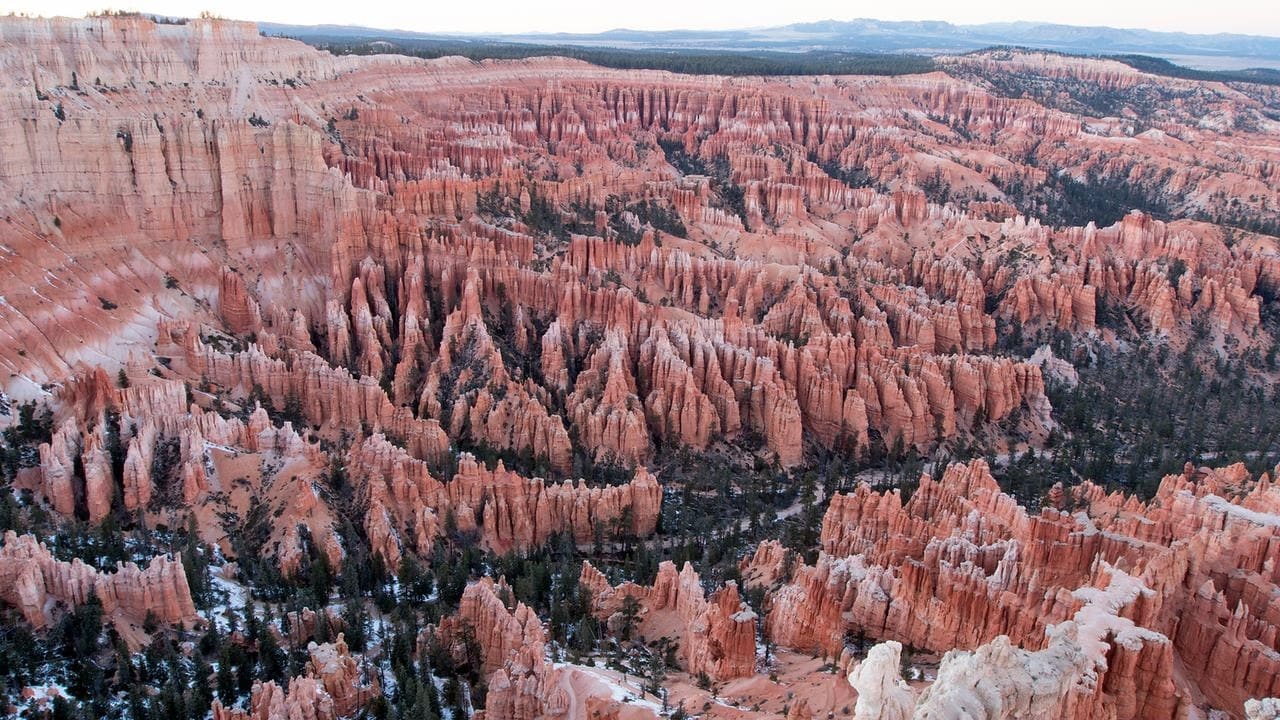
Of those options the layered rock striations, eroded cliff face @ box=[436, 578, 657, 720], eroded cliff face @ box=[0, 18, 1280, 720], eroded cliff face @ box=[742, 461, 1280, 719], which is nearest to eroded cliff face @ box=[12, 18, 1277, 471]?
eroded cliff face @ box=[0, 18, 1280, 720]

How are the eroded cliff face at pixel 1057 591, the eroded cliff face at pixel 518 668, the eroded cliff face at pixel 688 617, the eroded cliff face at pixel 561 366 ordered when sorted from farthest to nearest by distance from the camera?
the eroded cliff face at pixel 688 617 < the eroded cliff face at pixel 561 366 < the eroded cliff face at pixel 518 668 < the eroded cliff face at pixel 1057 591

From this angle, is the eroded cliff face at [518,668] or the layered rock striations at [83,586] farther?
the layered rock striations at [83,586]

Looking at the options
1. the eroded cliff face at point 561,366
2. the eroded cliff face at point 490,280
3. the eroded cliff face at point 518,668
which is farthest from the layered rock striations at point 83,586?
the eroded cliff face at point 490,280

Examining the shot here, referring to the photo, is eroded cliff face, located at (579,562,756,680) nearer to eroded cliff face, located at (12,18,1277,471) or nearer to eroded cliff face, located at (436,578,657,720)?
eroded cliff face, located at (436,578,657,720)

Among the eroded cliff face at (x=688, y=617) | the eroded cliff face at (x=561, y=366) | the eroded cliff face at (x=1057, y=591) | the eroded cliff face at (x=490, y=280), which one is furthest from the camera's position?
the eroded cliff face at (x=490, y=280)

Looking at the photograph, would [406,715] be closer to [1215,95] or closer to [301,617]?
[301,617]

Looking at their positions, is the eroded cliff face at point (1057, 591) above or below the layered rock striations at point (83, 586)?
above

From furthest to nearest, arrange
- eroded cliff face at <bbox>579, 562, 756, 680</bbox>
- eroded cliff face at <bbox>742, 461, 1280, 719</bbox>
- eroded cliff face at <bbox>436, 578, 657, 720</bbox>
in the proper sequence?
eroded cliff face at <bbox>579, 562, 756, 680</bbox>, eroded cliff face at <bbox>436, 578, 657, 720</bbox>, eroded cliff face at <bbox>742, 461, 1280, 719</bbox>

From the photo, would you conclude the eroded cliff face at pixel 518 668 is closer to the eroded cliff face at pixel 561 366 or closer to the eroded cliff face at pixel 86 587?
the eroded cliff face at pixel 561 366
